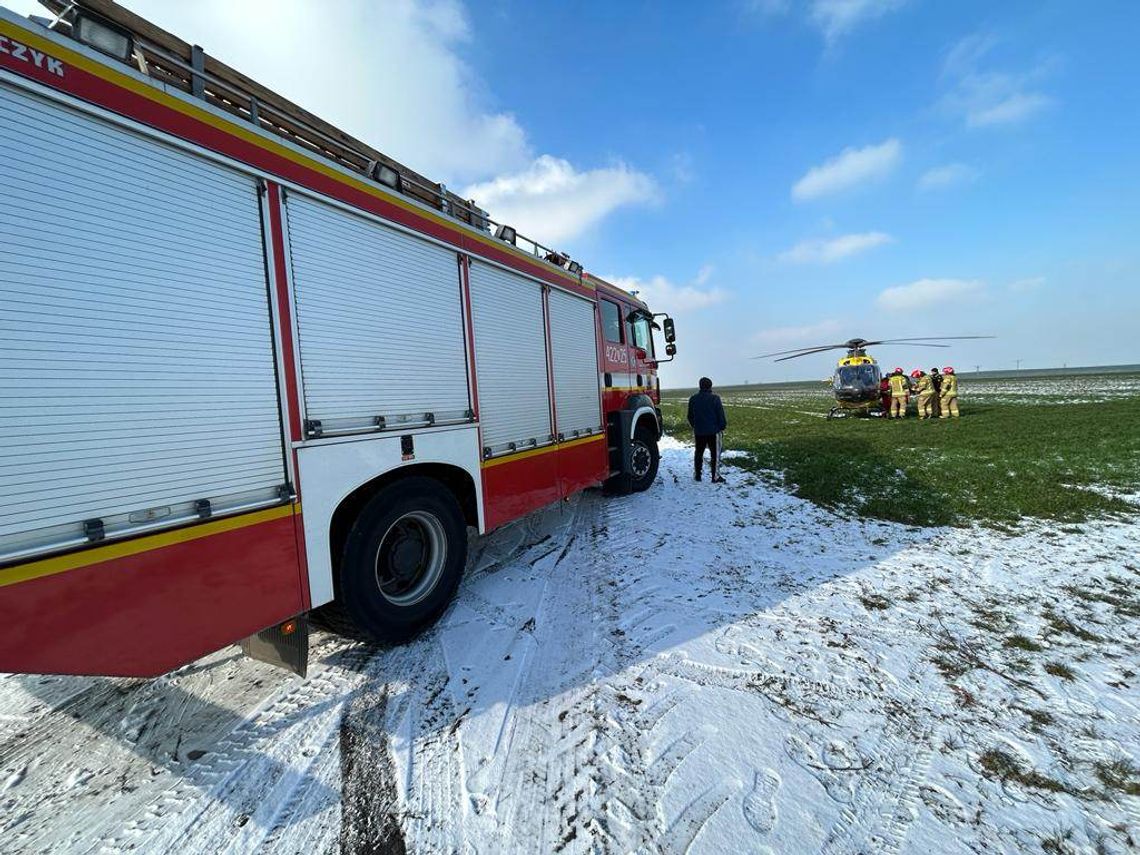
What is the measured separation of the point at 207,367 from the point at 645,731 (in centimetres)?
292

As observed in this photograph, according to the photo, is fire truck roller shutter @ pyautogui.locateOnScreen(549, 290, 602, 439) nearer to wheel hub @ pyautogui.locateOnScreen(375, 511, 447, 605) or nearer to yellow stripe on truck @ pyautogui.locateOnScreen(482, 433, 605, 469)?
yellow stripe on truck @ pyautogui.locateOnScreen(482, 433, 605, 469)

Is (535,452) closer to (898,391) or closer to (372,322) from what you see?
(372,322)

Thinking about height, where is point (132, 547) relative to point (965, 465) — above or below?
above

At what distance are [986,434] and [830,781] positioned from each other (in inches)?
538

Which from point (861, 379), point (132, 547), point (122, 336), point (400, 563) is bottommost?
point (400, 563)

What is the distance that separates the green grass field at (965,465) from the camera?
6.23m

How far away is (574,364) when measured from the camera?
5961mm

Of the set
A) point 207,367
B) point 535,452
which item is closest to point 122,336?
point 207,367

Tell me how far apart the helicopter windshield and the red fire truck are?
59.8 ft

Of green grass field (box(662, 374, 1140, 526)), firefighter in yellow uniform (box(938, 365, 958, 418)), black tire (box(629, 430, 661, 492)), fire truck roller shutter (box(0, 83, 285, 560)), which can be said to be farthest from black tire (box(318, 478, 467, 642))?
firefighter in yellow uniform (box(938, 365, 958, 418))

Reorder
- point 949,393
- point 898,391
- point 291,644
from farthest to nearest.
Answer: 1. point 898,391
2. point 949,393
3. point 291,644

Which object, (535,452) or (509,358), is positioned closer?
(509,358)

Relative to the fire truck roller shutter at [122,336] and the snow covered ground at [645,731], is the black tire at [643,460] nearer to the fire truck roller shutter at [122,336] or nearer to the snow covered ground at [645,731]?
the snow covered ground at [645,731]

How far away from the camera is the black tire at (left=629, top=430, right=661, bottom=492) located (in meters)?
7.83
